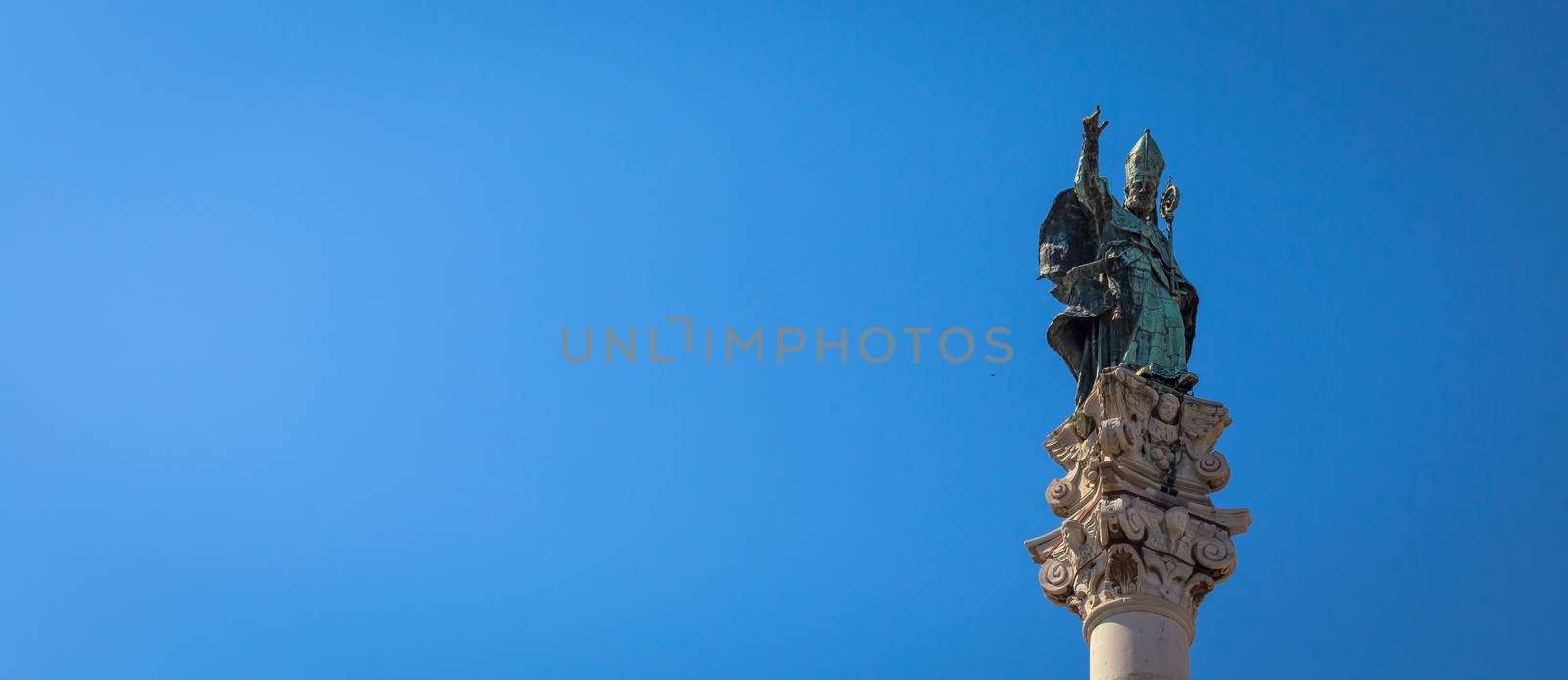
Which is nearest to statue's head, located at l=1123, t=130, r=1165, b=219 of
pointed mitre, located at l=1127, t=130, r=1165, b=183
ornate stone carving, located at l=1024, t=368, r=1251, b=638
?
pointed mitre, located at l=1127, t=130, r=1165, b=183

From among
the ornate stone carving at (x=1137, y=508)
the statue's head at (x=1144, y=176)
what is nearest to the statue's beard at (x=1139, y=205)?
the statue's head at (x=1144, y=176)

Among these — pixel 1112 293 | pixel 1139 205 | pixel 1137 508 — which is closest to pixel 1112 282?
pixel 1112 293

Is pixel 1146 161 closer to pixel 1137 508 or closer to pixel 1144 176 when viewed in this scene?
pixel 1144 176

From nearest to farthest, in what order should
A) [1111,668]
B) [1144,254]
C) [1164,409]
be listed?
[1111,668], [1164,409], [1144,254]

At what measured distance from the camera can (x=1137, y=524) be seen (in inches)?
981

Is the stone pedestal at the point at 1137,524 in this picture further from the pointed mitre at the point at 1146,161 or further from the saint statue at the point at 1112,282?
the pointed mitre at the point at 1146,161

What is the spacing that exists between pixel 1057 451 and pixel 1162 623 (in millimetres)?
3160

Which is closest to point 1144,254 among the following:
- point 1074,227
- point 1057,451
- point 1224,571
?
point 1074,227

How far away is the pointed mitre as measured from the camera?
95.8ft

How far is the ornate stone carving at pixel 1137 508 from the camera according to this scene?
81.1 feet

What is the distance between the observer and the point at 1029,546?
86.8ft

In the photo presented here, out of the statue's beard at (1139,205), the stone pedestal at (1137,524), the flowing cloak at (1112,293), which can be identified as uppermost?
the statue's beard at (1139,205)

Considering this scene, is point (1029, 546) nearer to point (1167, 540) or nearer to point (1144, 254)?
point (1167, 540)

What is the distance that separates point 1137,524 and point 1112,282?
4005mm
